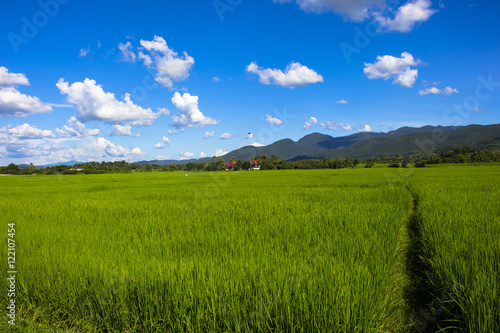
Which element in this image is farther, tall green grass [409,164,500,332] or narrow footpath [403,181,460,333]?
narrow footpath [403,181,460,333]

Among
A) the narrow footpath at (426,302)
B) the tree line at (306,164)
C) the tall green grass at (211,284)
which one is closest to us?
the tall green grass at (211,284)

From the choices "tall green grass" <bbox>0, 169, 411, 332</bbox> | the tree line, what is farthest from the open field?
the tree line

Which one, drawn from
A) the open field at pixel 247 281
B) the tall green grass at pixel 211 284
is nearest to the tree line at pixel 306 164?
the open field at pixel 247 281

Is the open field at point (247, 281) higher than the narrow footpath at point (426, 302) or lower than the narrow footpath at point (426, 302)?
higher

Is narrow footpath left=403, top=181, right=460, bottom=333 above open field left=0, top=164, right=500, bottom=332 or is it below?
below

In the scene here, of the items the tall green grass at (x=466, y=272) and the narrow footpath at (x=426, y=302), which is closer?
the tall green grass at (x=466, y=272)

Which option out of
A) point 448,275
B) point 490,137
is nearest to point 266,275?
point 448,275

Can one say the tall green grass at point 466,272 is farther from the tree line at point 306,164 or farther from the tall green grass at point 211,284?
the tree line at point 306,164

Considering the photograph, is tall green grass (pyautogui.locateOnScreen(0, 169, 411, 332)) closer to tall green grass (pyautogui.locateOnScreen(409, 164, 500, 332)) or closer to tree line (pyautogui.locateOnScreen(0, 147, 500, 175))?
tall green grass (pyautogui.locateOnScreen(409, 164, 500, 332))

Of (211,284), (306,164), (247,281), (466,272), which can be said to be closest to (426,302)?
(466,272)

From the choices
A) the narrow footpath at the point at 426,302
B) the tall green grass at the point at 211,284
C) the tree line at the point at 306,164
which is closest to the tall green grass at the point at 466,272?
the narrow footpath at the point at 426,302

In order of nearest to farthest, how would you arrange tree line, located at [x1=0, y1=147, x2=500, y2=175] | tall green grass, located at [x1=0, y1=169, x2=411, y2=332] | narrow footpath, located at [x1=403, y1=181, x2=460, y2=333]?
tall green grass, located at [x1=0, y1=169, x2=411, y2=332] < narrow footpath, located at [x1=403, y1=181, x2=460, y2=333] < tree line, located at [x1=0, y1=147, x2=500, y2=175]

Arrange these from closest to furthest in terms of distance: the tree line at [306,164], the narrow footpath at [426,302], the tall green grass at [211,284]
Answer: the tall green grass at [211,284]
the narrow footpath at [426,302]
the tree line at [306,164]

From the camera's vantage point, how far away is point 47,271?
2.82 metres
